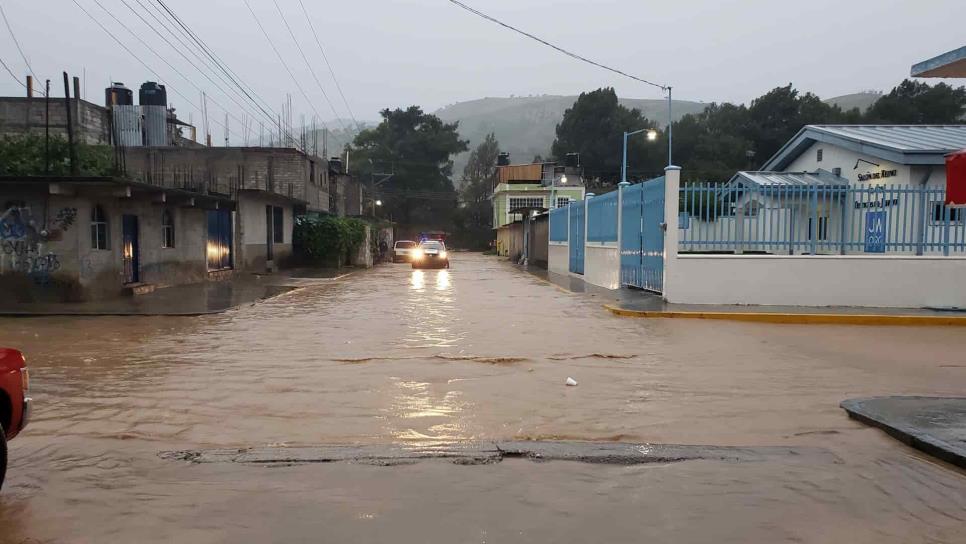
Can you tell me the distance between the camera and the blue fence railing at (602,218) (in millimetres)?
20594

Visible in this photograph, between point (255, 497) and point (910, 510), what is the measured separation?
4.18m

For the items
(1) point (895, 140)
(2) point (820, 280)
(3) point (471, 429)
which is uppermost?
(1) point (895, 140)

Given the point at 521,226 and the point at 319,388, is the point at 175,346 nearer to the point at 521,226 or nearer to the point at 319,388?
the point at 319,388

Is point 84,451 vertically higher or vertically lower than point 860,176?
lower

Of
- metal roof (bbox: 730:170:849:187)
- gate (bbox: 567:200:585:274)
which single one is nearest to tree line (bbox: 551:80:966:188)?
metal roof (bbox: 730:170:849:187)

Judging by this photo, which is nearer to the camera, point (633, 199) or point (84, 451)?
point (84, 451)

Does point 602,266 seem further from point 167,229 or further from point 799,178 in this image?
point 167,229

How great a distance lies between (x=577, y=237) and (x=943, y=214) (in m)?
13.4

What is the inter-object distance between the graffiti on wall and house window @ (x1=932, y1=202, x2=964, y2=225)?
1954 cm

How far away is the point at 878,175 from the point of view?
21.6m

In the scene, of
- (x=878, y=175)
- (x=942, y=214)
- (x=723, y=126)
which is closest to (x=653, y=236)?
(x=942, y=214)

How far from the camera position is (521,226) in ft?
157

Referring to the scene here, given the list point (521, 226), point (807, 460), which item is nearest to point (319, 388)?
point (807, 460)

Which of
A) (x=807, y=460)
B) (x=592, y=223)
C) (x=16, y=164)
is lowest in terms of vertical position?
(x=807, y=460)
